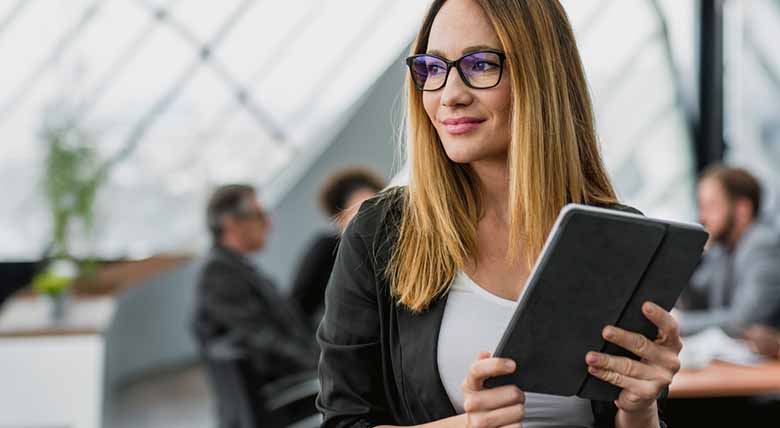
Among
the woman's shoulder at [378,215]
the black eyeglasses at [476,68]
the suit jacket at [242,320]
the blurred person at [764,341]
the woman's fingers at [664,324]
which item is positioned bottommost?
the blurred person at [764,341]

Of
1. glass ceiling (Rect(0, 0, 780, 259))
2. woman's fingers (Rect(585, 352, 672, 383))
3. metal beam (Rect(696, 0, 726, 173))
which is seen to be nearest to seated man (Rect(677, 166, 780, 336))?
woman's fingers (Rect(585, 352, 672, 383))

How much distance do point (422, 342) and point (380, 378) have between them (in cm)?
10

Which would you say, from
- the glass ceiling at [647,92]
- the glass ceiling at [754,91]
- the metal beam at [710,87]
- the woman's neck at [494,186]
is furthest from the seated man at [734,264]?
the glass ceiling at [647,92]

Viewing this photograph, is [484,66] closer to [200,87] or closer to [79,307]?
[79,307]

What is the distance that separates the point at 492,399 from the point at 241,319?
293 cm

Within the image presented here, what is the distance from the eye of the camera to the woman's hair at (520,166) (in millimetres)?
1485

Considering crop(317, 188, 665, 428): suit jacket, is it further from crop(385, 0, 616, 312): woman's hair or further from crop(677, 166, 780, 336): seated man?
crop(677, 166, 780, 336): seated man

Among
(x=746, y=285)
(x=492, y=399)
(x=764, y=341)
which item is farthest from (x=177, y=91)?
(x=492, y=399)

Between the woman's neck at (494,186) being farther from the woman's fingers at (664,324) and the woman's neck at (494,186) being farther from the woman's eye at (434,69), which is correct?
the woman's fingers at (664,324)

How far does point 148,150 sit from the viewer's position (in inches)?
347

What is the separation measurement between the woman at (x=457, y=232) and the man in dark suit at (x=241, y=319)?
7.60ft

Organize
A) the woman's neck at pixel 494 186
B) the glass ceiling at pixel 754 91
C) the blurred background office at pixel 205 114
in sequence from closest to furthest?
the woman's neck at pixel 494 186
the blurred background office at pixel 205 114
the glass ceiling at pixel 754 91

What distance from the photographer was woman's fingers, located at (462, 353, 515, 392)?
1.35 m

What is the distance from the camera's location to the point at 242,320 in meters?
4.20
